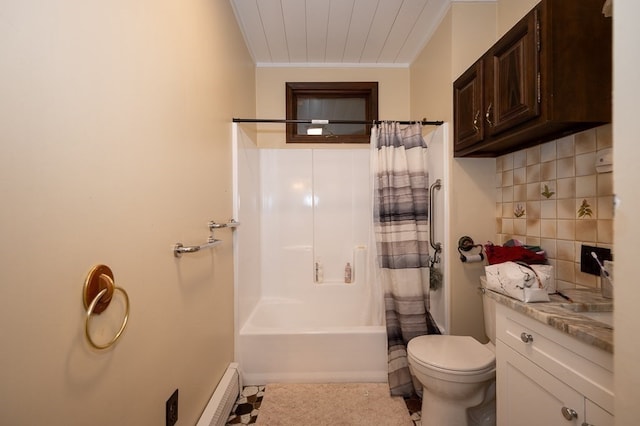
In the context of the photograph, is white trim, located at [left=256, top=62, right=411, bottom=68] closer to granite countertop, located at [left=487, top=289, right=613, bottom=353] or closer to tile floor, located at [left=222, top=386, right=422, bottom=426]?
granite countertop, located at [left=487, top=289, right=613, bottom=353]

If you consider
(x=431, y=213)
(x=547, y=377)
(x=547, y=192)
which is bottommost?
(x=547, y=377)

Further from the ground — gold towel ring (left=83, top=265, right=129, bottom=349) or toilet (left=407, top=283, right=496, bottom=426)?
gold towel ring (left=83, top=265, right=129, bottom=349)

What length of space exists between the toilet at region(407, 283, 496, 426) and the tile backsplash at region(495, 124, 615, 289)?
46 centimetres

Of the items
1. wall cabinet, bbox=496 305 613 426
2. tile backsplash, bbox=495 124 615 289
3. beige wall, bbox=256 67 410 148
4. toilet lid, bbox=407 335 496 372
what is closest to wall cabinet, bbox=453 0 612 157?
tile backsplash, bbox=495 124 615 289

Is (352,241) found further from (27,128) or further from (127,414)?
(27,128)

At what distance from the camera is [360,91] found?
254 cm

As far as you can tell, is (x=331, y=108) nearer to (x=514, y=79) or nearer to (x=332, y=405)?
(x=514, y=79)

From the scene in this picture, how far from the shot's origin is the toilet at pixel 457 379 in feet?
Result: 4.00

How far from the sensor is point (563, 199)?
4.25 feet

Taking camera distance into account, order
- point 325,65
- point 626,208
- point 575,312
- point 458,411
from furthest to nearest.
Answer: point 325,65 < point 458,411 < point 575,312 < point 626,208

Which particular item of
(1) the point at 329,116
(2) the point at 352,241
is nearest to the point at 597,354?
(2) the point at 352,241

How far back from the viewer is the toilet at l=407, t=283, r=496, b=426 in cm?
122

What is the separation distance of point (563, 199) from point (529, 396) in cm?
96

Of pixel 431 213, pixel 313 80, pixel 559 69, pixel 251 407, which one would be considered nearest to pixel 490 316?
pixel 431 213
